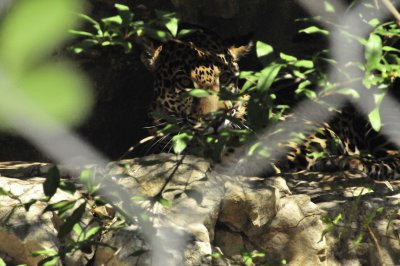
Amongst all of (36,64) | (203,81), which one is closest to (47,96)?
(36,64)

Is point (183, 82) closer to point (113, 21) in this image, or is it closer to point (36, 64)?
point (113, 21)

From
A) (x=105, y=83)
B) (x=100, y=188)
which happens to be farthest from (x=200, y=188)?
(x=105, y=83)

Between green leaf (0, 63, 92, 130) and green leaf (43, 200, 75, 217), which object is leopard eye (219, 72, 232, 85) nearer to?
green leaf (43, 200, 75, 217)

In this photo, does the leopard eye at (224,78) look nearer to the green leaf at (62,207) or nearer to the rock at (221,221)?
the rock at (221,221)

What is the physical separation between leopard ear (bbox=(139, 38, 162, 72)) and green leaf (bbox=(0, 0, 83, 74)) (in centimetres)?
327

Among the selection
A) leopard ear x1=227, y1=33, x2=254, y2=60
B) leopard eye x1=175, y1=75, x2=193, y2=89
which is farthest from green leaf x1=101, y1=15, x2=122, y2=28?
leopard ear x1=227, y1=33, x2=254, y2=60

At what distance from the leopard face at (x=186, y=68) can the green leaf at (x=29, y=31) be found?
10.2ft

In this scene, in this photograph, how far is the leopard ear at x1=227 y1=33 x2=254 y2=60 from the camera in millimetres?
3676

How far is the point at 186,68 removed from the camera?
354 centimetres

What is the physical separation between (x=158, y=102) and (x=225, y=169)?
92 centimetres

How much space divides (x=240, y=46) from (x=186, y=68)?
374 millimetres

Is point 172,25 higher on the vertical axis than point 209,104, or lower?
higher

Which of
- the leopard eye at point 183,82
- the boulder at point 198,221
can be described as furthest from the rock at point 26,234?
the leopard eye at point 183,82

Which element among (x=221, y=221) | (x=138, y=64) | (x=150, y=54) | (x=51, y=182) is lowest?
(x=221, y=221)
